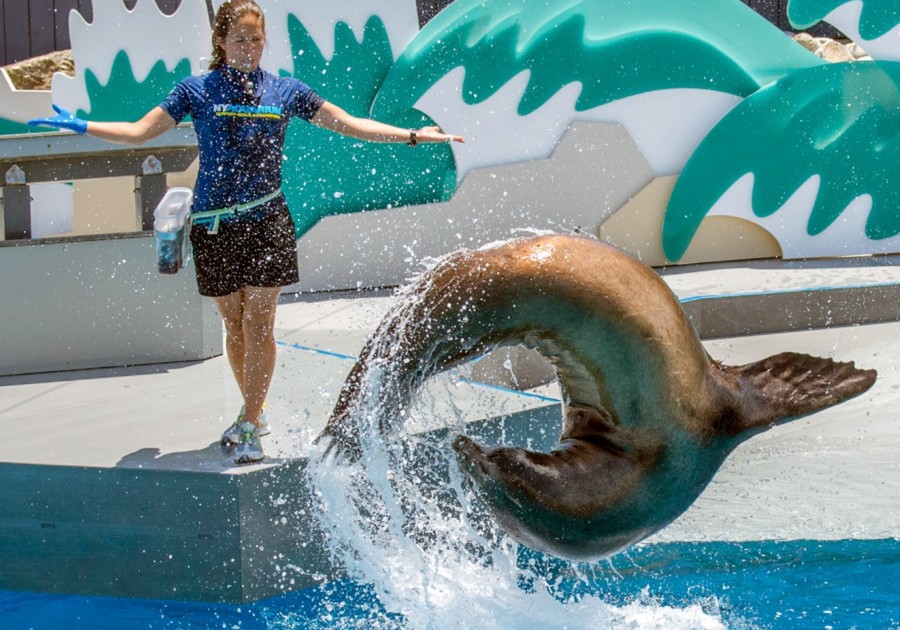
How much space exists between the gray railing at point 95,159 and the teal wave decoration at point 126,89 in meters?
2.96

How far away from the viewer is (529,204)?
7.68 metres

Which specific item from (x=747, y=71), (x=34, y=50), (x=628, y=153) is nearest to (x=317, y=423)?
(x=628, y=153)

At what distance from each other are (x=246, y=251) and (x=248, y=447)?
600 millimetres

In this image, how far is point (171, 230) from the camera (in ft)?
11.9

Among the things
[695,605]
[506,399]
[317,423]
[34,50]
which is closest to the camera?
[695,605]

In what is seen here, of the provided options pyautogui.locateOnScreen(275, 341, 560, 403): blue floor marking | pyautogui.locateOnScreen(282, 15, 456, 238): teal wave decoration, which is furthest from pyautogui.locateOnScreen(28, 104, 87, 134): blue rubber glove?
pyautogui.locateOnScreen(282, 15, 456, 238): teal wave decoration

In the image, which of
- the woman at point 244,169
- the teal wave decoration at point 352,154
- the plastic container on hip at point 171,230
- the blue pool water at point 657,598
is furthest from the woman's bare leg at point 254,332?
the teal wave decoration at point 352,154

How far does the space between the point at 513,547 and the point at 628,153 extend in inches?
181

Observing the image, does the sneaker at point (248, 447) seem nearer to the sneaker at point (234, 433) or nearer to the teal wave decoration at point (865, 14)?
the sneaker at point (234, 433)

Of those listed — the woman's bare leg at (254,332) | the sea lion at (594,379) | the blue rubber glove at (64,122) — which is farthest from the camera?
the woman's bare leg at (254,332)

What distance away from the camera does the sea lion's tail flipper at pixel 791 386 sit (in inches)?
91.2

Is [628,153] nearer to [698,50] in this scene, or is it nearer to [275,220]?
[698,50]

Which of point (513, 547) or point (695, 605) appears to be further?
point (513, 547)

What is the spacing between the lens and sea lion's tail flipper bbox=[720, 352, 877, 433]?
2316 millimetres
